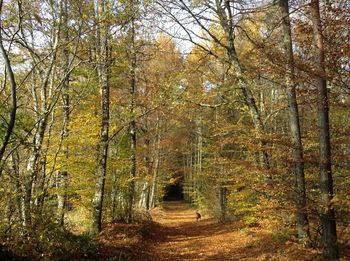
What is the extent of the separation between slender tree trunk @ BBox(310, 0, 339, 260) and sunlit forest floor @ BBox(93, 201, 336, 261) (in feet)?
2.24

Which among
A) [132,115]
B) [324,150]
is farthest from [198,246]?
[324,150]

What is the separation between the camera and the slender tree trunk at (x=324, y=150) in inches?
290

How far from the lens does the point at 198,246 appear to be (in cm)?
1209

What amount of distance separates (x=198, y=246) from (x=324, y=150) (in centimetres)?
630

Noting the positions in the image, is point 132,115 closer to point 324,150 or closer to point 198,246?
point 198,246

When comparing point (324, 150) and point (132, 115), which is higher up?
point (132, 115)

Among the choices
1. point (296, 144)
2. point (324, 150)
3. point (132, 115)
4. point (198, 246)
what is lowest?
point (198, 246)

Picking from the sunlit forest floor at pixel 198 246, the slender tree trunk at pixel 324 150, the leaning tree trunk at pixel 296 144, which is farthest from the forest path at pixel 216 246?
the slender tree trunk at pixel 324 150

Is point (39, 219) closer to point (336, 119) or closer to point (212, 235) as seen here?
point (212, 235)

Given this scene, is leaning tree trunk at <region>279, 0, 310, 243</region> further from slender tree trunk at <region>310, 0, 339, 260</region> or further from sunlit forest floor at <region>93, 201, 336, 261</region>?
slender tree trunk at <region>310, 0, 339, 260</region>

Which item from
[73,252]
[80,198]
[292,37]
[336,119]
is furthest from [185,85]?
[73,252]

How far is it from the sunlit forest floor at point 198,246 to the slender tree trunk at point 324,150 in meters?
0.68

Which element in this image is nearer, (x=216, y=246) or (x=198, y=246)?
(x=216, y=246)

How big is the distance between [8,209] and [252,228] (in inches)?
388
